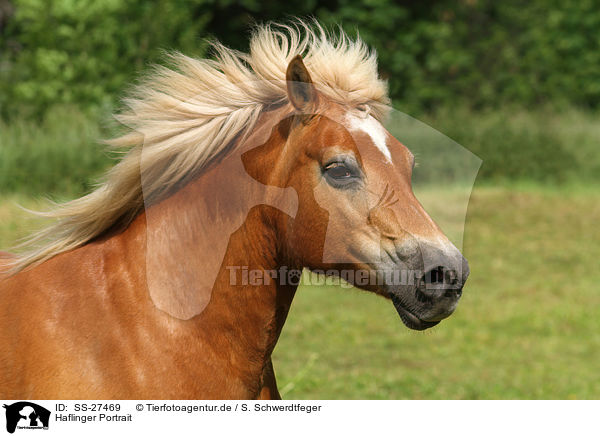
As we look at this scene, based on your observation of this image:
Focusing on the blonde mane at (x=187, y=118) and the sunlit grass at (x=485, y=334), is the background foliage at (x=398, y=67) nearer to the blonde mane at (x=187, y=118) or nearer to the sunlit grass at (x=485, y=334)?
the sunlit grass at (x=485, y=334)

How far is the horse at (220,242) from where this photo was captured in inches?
95.3

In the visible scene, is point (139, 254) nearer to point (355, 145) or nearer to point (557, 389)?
point (355, 145)

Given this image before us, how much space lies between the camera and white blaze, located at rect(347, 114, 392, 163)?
98.1 inches

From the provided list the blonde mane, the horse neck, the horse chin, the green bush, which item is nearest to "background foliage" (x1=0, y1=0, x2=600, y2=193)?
the green bush

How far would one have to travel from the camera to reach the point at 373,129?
2.53 m

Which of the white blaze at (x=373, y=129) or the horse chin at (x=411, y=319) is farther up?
the white blaze at (x=373, y=129)

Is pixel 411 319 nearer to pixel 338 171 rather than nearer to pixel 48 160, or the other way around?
pixel 338 171

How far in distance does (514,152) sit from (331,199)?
1486 cm

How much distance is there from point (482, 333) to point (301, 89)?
6.73m

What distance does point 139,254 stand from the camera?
2.59 m

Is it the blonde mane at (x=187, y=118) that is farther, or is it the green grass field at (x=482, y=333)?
the green grass field at (x=482, y=333)
